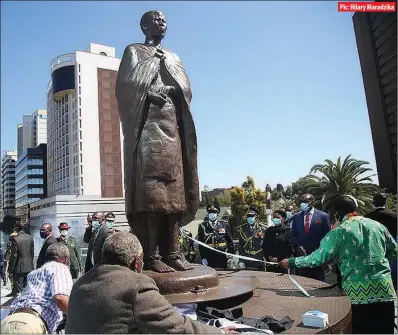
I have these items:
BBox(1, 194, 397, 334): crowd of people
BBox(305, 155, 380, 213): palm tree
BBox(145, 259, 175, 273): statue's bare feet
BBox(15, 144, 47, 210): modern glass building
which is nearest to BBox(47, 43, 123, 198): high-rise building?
BBox(15, 144, 47, 210): modern glass building

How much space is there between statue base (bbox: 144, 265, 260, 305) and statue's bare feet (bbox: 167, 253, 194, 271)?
0.15 metres

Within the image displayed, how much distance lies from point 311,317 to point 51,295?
238cm

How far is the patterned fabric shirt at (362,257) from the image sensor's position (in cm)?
377

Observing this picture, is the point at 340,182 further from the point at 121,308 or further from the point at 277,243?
the point at 121,308

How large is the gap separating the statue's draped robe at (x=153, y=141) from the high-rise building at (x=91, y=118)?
60292 mm

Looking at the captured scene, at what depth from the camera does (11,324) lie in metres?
3.08

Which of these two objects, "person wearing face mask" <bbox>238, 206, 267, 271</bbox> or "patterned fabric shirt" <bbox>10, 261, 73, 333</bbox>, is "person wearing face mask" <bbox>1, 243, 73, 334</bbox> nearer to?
"patterned fabric shirt" <bbox>10, 261, 73, 333</bbox>

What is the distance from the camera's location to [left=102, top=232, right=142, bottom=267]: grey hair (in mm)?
2570

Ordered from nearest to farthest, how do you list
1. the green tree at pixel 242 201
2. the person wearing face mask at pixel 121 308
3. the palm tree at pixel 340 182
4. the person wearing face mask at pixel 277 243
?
the person wearing face mask at pixel 121 308, the person wearing face mask at pixel 277 243, the palm tree at pixel 340 182, the green tree at pixel 242 201

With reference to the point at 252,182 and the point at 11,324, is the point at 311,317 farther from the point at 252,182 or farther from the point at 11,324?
the point at 252,182

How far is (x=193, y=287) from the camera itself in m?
4.50

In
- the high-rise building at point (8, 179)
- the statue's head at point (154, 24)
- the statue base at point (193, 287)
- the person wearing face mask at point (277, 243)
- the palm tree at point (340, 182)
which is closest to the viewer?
the statue base at point (193, 287)

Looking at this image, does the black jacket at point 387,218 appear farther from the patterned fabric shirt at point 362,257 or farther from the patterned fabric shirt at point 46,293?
the patterned fabric shirt at point 46,293

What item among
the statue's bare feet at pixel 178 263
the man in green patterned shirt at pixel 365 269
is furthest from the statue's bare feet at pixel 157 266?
the man in green patterned shirt at pixel 365 269
